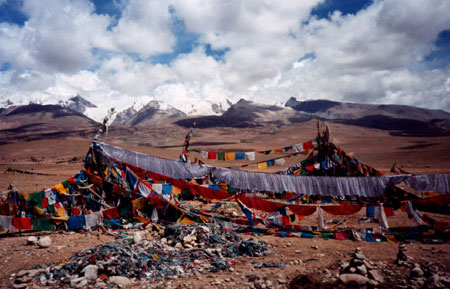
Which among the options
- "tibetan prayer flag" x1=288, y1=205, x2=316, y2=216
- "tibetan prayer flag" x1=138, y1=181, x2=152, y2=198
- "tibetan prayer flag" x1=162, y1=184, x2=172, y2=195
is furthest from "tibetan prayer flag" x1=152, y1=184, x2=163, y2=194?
"tibetan prayer flag" x1=288, y1=205, x2=316, y2=216

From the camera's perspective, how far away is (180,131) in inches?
3017

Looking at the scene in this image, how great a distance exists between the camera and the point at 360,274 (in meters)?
4.81

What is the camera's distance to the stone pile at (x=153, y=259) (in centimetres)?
518

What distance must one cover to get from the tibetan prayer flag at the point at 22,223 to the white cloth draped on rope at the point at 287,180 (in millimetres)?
2989

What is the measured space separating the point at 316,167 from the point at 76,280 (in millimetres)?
10293

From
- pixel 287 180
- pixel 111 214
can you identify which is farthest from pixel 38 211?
pixel 287 180

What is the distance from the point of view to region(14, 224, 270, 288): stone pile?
17.0 feet

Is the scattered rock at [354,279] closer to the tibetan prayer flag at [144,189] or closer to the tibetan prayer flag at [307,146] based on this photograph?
the tibetan prayer flag at [144,189]

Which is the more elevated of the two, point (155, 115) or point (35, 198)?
point (155, 115)

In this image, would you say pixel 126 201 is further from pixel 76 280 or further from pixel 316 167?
pixel 316 167

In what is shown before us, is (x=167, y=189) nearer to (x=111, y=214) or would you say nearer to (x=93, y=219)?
(x=111, y=214)

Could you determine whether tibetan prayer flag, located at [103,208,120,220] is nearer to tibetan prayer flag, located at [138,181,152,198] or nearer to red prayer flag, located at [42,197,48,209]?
tibetan prayer flag, located at [138,181,152,198]

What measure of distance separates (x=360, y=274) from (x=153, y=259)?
410cm

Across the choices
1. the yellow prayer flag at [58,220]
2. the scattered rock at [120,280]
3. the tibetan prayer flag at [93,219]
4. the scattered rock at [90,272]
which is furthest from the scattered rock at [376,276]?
the yellow prayer flag at [58,220]
